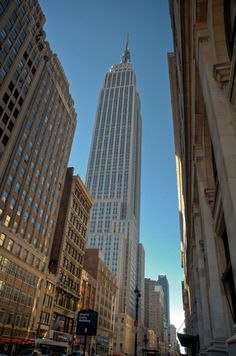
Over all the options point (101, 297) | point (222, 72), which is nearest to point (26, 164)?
point (222, 72)

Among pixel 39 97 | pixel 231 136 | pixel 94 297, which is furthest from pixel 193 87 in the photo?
pixel 94 297

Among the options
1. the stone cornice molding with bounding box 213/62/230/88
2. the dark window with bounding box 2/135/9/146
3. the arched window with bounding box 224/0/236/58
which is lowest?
the stone cornice molding with bounding box 213/62/230/88

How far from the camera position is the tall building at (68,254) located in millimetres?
58688

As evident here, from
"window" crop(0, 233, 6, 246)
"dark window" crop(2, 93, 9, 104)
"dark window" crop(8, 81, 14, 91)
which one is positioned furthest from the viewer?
"dark window" crop(8, 81, 14, 91)

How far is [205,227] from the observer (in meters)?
13.5

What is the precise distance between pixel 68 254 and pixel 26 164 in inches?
932

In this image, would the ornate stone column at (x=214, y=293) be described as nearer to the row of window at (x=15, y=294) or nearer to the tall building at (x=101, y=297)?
the row of window at (x=15, y=294)

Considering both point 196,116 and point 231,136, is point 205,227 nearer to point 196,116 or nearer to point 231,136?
point 196,116

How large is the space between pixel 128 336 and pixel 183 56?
5963 inches

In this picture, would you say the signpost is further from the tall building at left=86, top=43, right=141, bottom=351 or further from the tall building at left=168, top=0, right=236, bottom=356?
the tall building at left=86, top=43, right=141, bottom=351

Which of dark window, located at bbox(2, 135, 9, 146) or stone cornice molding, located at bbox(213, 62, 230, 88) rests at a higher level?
dark window, located at bbox(2, 135, 9, 146)

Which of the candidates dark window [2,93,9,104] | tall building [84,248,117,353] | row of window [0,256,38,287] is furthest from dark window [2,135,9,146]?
tall building [84,248,117,353]

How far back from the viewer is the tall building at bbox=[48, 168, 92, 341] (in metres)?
58.7

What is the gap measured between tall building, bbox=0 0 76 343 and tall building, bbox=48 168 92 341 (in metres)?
2.61
